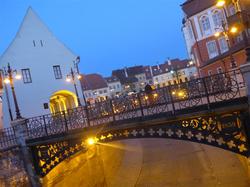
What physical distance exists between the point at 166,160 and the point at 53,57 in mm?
15131

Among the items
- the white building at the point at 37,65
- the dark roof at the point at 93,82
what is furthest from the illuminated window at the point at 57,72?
the dark roof at the point at 93,82

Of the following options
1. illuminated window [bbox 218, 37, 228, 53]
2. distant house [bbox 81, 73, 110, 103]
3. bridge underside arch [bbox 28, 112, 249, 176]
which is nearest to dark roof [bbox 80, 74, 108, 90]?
distant house [bbox 81, 73, 110, 103]

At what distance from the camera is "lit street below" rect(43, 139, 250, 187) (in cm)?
1861

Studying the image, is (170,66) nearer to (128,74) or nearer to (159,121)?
(128,74)

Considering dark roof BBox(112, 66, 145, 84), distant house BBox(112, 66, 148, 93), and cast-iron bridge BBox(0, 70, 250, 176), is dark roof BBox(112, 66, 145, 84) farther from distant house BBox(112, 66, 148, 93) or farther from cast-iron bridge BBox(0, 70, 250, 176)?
cast-iron bridge BBox(0, 70, 250, 176)

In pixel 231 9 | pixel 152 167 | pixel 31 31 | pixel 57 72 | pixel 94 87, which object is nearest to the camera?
pixel 152 167

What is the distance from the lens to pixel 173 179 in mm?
21109

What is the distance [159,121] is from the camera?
1295cm

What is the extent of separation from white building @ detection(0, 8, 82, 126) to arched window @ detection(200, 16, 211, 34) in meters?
21.0

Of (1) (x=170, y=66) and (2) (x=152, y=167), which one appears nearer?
(2) (x=152, y=167)

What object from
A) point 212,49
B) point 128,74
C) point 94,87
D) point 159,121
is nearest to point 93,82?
point 94,87

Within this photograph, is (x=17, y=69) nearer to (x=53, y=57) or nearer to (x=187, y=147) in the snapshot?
(x=53, y=57)

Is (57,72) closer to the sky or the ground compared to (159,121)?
closer to the sky

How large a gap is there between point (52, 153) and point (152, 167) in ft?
35.4
